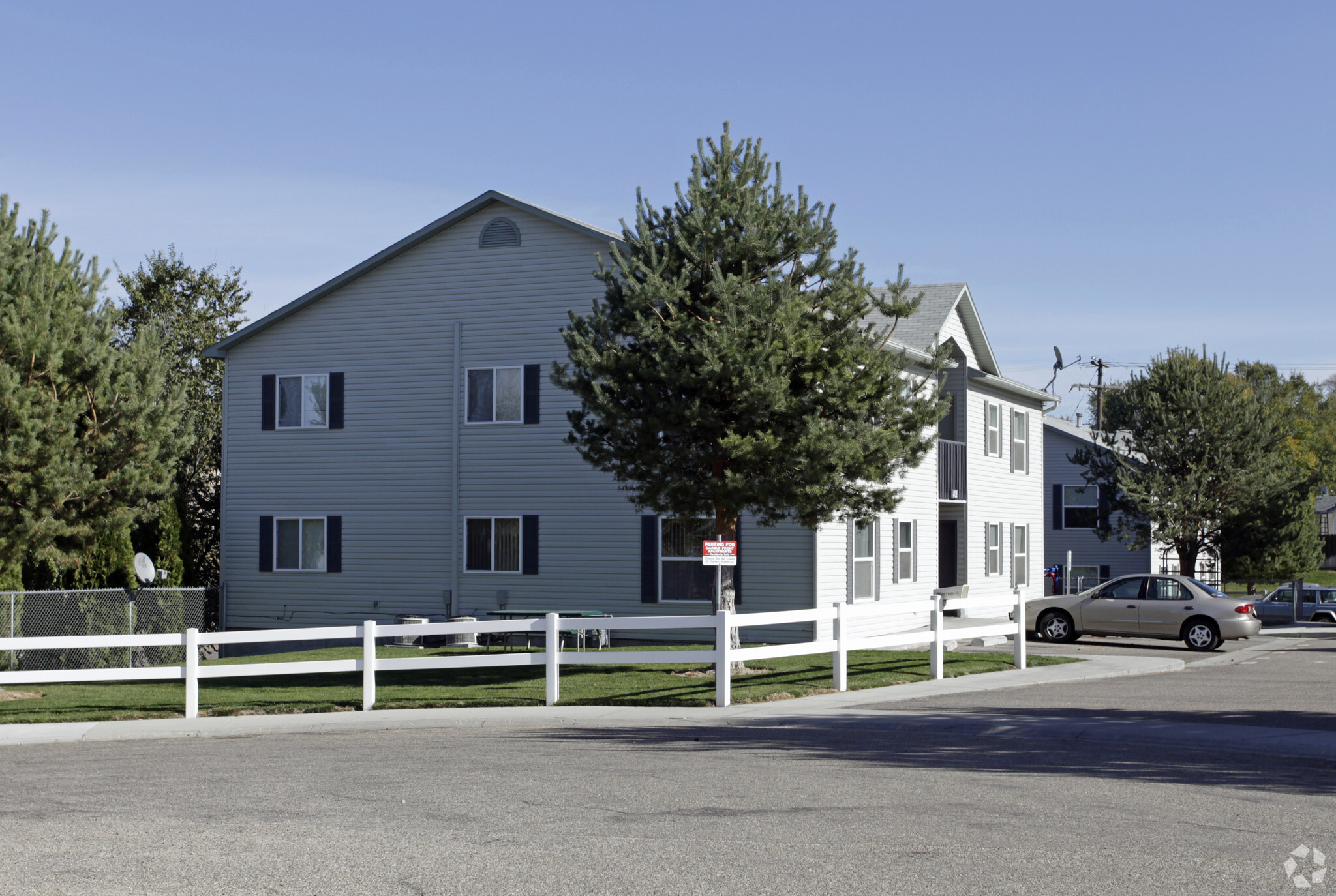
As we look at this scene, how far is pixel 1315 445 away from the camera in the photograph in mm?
97812

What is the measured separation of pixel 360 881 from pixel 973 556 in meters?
28.3

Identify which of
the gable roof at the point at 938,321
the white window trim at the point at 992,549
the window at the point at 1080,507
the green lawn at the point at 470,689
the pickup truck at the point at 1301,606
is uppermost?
the gable roof at the point at 938,321

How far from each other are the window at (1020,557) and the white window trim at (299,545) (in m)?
18.6

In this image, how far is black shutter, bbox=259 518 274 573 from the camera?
99.3ft

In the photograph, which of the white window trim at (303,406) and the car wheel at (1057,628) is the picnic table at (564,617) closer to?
the white window trim at (303,406)

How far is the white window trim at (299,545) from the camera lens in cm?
2975

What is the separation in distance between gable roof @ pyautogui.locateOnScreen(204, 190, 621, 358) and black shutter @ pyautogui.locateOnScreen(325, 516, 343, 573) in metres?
4.77

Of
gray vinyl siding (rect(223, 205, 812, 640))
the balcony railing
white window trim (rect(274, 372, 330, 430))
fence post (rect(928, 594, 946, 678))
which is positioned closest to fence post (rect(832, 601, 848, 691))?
fence post (rect(928, 594, 946, 678))

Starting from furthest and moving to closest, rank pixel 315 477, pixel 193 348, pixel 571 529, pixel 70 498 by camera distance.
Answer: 1. pixel 193 348
2. pixel 315 477
3. pixel 571 529
4. pixel 70 498

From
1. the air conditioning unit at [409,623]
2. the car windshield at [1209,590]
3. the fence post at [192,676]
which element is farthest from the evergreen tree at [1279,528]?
the fence post at [192,676]

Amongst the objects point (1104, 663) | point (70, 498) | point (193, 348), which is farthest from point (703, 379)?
point (193, 348)

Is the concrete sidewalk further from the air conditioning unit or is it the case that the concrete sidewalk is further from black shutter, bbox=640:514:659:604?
the air conditioning unit

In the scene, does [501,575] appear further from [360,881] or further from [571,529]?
[360,881]

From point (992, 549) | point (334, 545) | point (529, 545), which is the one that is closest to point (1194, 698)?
point (529, 545)
